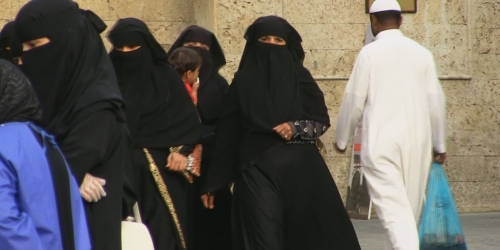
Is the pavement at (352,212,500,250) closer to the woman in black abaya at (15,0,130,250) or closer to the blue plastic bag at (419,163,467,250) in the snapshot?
the blue plastic bag at (419,163,467,250)

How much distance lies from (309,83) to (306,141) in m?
0.35

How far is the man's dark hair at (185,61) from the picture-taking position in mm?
7191

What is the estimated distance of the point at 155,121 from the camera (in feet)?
21.5

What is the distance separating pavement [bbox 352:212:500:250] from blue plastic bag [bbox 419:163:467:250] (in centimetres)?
171

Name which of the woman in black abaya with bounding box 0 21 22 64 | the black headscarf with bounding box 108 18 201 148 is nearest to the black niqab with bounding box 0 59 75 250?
the woman in black abaya with bounding box 0 21 22 64

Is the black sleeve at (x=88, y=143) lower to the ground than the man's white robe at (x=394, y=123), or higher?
higher

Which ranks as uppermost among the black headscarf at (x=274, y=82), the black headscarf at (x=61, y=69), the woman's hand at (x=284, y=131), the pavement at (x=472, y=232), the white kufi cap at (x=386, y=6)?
the black headscarf at (x=61, y=69)

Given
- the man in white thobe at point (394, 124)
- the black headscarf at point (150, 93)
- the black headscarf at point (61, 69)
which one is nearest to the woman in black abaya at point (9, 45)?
the black headscarf at point (150, 93)

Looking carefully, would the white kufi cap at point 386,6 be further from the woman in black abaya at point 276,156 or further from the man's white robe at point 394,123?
the woman in black abaya at point 276,156

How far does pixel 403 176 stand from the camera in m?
6.57

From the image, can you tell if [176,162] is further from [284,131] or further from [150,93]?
[284,131]

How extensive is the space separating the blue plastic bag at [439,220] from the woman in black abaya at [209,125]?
121 centimetres

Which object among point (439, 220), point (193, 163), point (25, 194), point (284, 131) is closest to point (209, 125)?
point (193, 163)

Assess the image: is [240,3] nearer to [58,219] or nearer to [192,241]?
[192,241]
